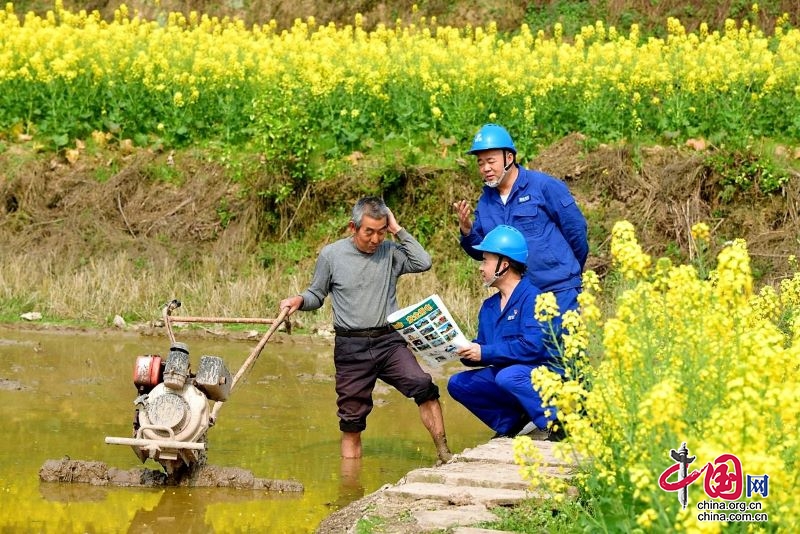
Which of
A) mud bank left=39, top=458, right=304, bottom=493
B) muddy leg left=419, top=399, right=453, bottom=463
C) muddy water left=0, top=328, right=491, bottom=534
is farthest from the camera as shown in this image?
muddy leg left=419, top=399, right=453, bottom=463

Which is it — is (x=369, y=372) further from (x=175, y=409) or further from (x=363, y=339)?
(x=175, y=409)

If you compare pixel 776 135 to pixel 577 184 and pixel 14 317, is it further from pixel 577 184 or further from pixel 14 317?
pixel 14 317

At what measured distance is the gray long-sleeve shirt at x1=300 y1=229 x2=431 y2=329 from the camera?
30.1 feet

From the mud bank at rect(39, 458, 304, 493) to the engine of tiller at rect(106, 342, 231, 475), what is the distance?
9 cm

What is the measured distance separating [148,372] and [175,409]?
36 centimetres

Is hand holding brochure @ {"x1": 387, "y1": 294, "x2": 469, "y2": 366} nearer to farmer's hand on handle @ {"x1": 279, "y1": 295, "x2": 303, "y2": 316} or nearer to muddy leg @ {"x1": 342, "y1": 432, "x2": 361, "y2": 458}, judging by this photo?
farmer's hand on handle @ {"x1": 279, "y1": 295, "x2": 303, "y2": 316}

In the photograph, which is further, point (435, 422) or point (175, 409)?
point (435, 422)

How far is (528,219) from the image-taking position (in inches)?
360

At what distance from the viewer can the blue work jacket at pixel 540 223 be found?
912 centimetres

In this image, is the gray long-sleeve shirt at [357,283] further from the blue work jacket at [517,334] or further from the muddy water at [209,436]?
the muddy water at [209,436]

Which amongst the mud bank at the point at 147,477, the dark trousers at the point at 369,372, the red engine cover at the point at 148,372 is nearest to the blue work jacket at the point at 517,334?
the dark trousers at the point at 369,372

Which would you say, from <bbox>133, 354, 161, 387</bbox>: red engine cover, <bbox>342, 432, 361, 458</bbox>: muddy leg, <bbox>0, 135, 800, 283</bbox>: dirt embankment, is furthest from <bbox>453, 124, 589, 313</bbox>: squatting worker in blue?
<bbox>0, 135, 800, 283</bbox>: dirt embankment

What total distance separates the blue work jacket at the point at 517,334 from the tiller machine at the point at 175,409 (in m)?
1.54

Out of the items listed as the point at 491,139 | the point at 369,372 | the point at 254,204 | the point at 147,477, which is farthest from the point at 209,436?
the point at 254,204
